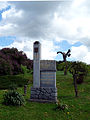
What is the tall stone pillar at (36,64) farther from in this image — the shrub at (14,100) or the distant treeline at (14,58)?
the distant treeline at (14,58)

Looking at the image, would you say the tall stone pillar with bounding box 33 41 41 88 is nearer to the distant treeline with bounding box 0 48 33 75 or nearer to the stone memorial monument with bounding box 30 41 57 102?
the stone memorial monument with bounding box 30 41 57 102

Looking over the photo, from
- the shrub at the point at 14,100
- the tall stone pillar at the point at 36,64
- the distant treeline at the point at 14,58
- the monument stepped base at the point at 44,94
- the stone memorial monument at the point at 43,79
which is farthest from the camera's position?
the distant treeline at the point at 14,58

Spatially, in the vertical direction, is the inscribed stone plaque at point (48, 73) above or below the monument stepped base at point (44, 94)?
above

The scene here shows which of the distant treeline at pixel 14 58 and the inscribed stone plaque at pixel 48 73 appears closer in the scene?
the inscribed stone plaque at pixel 48 73

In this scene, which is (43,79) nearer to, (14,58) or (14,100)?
(14,100)

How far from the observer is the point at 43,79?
861cm

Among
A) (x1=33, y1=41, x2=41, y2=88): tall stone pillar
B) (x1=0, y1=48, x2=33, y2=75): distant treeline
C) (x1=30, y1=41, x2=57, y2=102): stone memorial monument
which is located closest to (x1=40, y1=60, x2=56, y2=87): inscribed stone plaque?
(x1=30, y1=41, x2=57, y2=102): stone memorial monument

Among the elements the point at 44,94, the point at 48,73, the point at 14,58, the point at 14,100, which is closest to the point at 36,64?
the point at 48,73

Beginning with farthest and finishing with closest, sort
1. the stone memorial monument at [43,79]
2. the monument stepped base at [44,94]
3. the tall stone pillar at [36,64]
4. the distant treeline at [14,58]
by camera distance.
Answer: the distant treeline at [14,58] → the tall stone pillar at [36,64] → the stone memorial monument at [43,79] → the monument stepped base at [44,94]

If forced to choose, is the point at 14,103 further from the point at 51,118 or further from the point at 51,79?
the point at 51,79

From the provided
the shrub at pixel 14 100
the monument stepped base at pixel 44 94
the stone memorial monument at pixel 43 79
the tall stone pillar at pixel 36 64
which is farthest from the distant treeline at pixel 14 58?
the shrub at pixel 14 100

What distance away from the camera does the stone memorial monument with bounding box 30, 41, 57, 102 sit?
8391 mm

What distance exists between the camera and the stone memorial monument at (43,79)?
8391 mm

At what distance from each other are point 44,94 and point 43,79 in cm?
96
